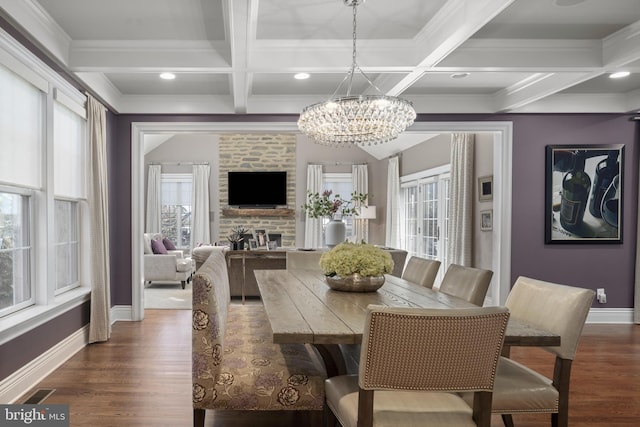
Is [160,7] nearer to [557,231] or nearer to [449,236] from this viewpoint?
[557,231]

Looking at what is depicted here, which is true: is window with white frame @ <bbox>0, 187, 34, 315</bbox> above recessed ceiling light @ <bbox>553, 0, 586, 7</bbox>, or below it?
below

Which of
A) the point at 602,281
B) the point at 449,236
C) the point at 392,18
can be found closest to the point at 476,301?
the point at 392,18

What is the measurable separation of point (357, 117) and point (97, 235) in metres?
2.66

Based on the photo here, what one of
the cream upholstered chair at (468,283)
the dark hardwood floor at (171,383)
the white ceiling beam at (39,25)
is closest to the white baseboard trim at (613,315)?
the dark hardwood floor at (171,383)

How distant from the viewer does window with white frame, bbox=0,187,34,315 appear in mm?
2920

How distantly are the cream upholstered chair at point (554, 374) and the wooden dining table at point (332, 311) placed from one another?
171 mm

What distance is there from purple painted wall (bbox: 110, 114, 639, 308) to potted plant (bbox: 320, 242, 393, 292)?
2822mm

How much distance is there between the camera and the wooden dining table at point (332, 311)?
5.46 feet

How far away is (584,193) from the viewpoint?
495 centimetres

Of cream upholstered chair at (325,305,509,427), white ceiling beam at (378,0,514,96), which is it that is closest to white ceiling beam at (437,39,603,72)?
white ceiling beam at (378,0,514,96)

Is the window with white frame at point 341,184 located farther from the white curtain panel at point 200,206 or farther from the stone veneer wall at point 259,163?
the white curtain panel at point 200,206

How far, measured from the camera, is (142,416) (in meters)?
2.54

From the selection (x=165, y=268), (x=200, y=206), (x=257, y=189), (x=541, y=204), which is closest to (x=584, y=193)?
(x=541, y=204)

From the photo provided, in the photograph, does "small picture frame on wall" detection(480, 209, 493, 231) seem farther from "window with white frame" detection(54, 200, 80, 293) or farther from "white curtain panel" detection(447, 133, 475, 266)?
"window with white frame" detection(54, 200, 80, 293)
